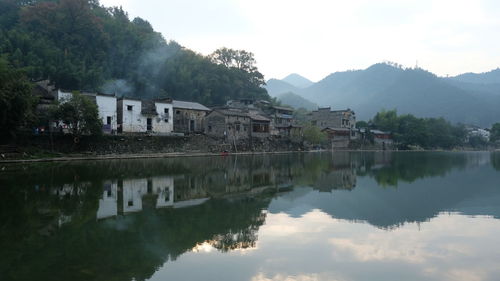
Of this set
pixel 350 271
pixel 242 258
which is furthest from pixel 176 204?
pixel 350 271

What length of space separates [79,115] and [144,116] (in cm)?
1173

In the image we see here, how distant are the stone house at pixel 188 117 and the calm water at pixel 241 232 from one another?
104 feet

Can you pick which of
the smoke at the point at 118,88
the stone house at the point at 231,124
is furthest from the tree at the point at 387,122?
the smoke at the point at 118,88

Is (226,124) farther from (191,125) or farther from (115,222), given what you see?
(115,222)

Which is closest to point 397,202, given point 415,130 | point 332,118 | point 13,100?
point 13,100

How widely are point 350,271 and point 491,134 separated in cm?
11883

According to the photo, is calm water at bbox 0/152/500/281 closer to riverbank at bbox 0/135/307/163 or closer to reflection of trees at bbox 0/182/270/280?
reflection of trees at bbox 0/182/270/280

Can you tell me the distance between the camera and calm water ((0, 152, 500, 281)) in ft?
24.5

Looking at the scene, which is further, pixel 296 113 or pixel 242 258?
pixel 296 113

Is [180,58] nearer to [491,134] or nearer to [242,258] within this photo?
[242,258]

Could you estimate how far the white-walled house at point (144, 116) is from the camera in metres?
43.4

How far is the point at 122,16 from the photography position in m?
89.1

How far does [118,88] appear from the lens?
61.1 meters

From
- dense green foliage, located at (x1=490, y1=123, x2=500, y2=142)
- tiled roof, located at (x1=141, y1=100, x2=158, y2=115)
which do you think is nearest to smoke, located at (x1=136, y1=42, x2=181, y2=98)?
tiled roof, located at (x1=141, y1=100, x2=158, y2=115)
